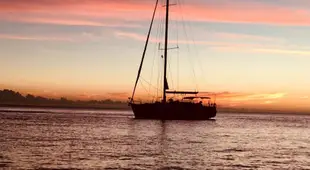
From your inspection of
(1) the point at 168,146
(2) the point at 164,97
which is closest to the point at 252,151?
(1) the point at 168,146

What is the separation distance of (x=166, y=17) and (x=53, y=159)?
5926cm

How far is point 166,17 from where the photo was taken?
9450 cm

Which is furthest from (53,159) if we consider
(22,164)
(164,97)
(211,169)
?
(164,97)

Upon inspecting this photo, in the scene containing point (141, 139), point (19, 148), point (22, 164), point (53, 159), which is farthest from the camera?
point (141, 139)

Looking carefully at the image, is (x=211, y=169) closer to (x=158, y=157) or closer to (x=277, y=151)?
(x=158, y=157)

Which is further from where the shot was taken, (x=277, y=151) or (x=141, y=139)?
(x=141, y=139)

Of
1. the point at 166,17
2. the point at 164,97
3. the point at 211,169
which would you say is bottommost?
the point at 211,169

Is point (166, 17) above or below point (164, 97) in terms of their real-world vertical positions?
above

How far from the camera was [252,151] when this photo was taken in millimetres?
50500

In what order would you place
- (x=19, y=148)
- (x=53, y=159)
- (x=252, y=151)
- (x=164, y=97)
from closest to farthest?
1. (x=53, y=159)
2. (x=19, y=148)
3. (x=252, y=151)
4. (x=164, y=97)

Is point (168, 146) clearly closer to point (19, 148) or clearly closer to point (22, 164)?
point (19, 148)

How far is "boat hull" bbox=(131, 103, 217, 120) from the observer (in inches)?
3659

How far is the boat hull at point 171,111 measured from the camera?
9294 centimetres

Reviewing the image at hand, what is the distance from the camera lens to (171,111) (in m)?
93.8
